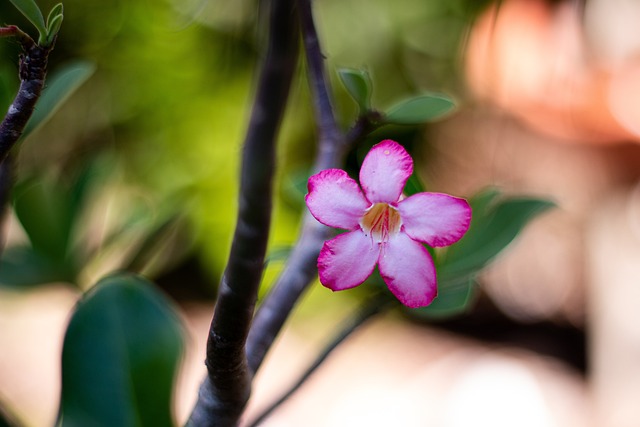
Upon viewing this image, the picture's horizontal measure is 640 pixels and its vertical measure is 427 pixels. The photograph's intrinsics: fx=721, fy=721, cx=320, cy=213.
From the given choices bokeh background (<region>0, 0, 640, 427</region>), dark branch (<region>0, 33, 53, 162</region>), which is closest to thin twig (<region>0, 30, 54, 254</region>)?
dark branch (<region>0, 33, 53, 162</region>)

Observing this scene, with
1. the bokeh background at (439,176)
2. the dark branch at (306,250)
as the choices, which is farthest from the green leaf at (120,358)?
the bokeh background at (439,176)

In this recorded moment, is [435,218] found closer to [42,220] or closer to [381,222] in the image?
[381,222]

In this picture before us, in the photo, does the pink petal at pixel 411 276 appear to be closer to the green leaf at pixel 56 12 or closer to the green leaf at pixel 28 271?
the green leaf at pixel 56 12

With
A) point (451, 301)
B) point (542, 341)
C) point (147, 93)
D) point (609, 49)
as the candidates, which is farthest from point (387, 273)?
point (542, 341)

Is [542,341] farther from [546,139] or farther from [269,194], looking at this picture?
[269,194]

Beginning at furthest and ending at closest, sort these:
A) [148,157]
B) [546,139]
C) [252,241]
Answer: [546,139], [148,157], [252,241]
